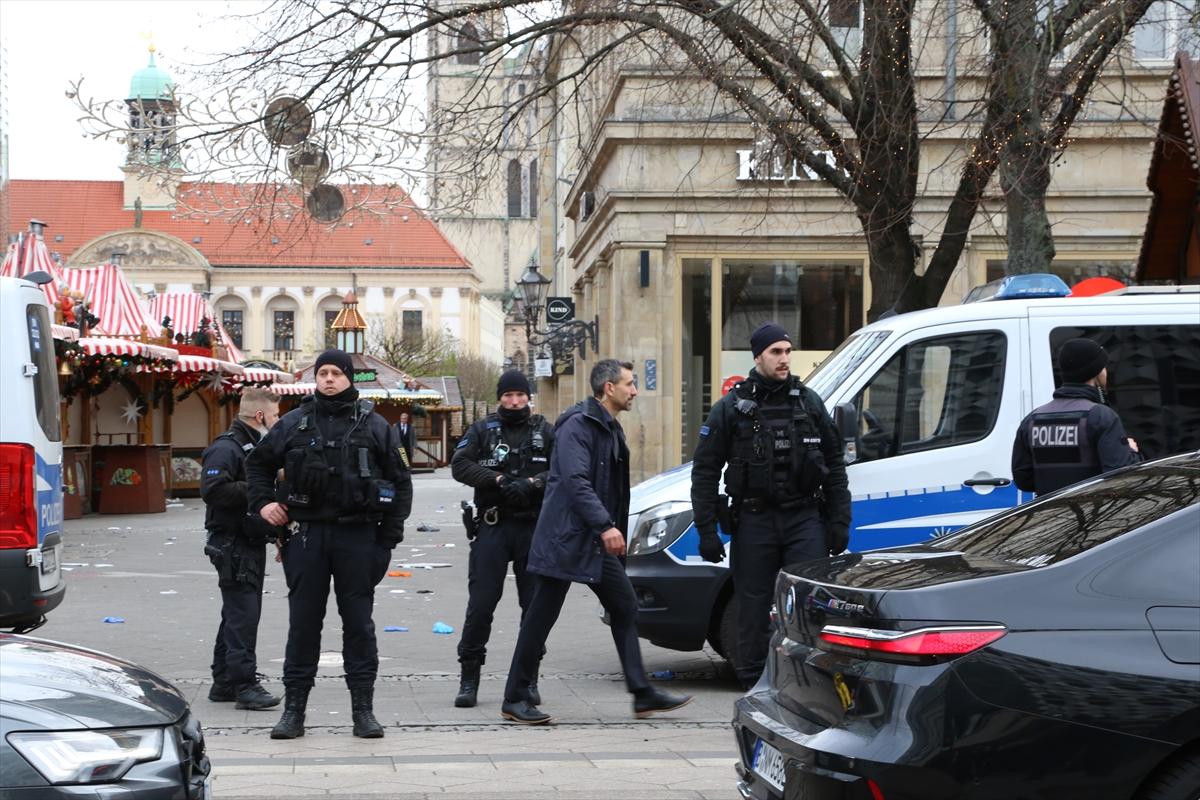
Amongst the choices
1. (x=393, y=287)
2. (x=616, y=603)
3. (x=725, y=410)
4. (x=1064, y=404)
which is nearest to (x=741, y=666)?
(x=616, y=603)

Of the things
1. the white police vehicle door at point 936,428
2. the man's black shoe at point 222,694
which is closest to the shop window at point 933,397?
the white police vehicle door at point 936,428

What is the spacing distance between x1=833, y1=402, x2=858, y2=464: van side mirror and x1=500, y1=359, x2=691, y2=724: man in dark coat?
3.80 feet

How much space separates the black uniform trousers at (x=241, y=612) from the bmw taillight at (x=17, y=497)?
139 cm

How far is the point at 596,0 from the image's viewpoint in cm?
1409

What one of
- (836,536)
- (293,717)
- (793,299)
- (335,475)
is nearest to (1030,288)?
(836,536)

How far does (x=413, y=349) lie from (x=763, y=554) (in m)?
87.8

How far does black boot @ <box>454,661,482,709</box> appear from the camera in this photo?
8.55 m

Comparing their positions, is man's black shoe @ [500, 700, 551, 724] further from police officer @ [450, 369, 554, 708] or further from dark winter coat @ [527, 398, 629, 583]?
dark winter coat @ [527, 398, 629, 583]

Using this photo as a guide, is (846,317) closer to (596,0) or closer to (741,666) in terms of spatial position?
(596,0)

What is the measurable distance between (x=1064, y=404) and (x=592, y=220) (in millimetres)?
20733

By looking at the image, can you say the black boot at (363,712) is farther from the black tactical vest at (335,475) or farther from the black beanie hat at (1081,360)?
the black beanie hat at (1081,360)

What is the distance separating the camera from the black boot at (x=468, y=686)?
8.55 metres

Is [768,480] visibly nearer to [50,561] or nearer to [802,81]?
[50,561]

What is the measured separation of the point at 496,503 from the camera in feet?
28.0
